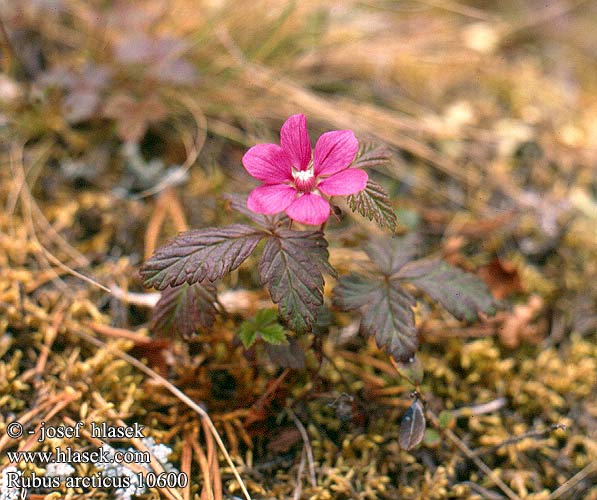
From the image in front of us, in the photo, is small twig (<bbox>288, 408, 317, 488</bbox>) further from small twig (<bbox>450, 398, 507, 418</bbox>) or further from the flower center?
the flower center

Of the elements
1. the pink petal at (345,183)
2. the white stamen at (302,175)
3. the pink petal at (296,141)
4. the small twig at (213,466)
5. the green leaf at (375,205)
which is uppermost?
the pink petal at (296,141)

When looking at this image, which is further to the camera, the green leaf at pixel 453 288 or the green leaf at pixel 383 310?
the green leaf at pixel 453 288

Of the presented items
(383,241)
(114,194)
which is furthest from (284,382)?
(114,194)

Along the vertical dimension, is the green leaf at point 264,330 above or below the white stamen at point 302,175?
below

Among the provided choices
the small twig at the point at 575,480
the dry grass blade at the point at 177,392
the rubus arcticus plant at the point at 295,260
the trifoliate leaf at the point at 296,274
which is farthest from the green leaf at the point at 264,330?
the small twig at the point at 575,480

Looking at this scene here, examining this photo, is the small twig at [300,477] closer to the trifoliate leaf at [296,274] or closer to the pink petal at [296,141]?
the trifoliate leaf at [296,274]

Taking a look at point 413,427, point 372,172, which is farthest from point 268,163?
point 372,172

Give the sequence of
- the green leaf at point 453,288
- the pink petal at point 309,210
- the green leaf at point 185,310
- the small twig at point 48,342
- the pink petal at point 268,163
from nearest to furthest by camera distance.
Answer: the pink petal at point 309,210 < the pink petal at point 268,163 < the green leaf at point 185,310 < the green leaf at point 453,288 < the small twig at point 48,342
